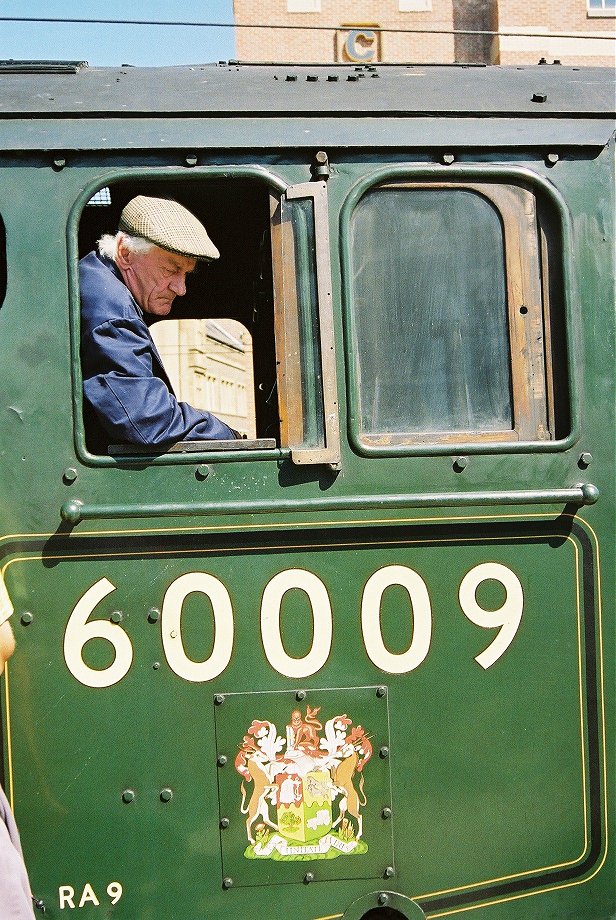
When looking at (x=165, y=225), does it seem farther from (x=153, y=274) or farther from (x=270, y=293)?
(x=270, y=293)

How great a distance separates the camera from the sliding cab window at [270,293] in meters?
2.56

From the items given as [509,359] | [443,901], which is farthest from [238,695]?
[509,359]

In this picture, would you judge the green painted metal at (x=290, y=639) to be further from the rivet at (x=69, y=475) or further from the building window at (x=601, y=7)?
the building window at (x=601, y=7)

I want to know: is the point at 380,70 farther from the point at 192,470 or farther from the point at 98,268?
the point at 192,470

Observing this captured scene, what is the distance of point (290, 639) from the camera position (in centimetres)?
255

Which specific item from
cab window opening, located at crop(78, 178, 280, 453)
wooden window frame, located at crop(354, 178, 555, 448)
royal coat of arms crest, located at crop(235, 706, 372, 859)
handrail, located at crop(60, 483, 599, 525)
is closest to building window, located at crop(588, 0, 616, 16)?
cab window opening, located at crop(78, 178, 280, 453)

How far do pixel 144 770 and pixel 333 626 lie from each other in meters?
0.64

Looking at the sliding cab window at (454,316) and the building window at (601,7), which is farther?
the building window at (601,7)

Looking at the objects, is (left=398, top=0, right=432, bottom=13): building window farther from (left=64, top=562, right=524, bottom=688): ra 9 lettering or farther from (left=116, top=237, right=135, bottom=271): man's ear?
(left=64, top=562, right=524, bottom=688): ra 9 lettering

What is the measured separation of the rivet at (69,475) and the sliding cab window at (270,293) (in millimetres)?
128

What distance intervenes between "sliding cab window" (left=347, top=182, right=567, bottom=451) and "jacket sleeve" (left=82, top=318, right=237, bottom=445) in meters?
0.55

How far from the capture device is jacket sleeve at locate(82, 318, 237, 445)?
2549 millimetres

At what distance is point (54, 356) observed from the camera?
100.0 inches

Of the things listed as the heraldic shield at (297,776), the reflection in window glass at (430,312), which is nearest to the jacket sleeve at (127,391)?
the reflection in window glass at (430,312)
